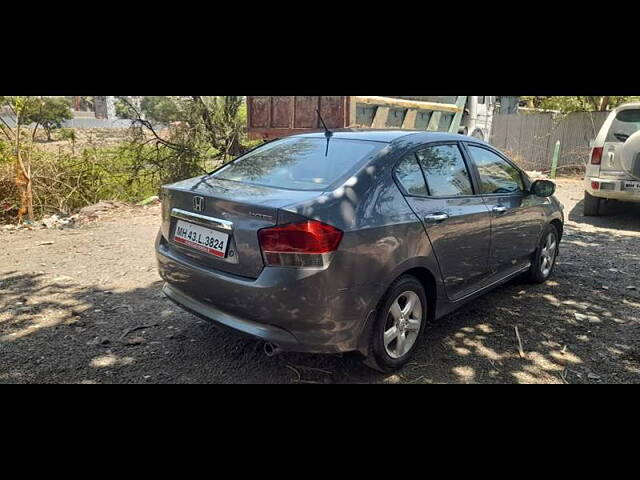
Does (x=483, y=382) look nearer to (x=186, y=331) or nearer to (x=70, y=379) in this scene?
(x=186, y=331)

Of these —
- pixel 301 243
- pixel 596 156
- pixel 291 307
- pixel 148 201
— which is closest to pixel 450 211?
pixel 301 243

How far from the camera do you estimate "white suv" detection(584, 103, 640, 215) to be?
7.02 metres

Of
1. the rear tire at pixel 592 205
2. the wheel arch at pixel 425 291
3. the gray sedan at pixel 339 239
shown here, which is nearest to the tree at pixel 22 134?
the gray sedan at pixel 339 239

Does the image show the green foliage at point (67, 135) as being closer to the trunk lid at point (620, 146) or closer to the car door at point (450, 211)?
the car door at point (450, 211)

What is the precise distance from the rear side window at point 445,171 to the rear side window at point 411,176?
0.24 feet

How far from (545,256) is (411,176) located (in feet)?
8.52

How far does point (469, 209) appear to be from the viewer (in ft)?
12.1

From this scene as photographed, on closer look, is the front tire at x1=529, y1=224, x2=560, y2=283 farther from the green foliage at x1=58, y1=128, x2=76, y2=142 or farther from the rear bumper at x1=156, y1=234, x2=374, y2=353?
the green foliage at x1=58, y1=128, x2=76, y2=142

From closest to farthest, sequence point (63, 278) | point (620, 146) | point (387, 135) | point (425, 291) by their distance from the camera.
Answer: point (425, 291) < point (387, 135) < point (63, 278) < point (620, 146)

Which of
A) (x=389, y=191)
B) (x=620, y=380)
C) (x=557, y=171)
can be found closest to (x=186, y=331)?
(x=389, y=191)

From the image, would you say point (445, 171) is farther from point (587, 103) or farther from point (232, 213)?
point (587, 103)

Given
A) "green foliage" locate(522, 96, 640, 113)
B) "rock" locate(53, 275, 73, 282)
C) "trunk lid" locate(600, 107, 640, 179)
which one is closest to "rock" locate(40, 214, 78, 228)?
"rock" locate(53, 275, 73, 282)

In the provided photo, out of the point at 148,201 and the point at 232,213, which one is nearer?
the point at 232,213

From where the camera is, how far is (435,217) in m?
3.31
